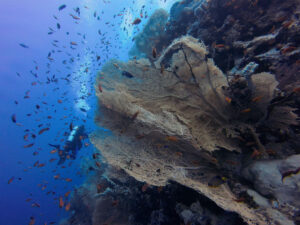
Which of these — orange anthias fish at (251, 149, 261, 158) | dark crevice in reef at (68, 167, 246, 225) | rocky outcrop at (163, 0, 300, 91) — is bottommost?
dark crevice in reef at (68, 167, 246, 225)

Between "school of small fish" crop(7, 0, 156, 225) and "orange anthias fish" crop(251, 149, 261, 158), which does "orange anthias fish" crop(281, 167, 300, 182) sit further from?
Result: "school of small fish" crop(7, 0, 156, 225)

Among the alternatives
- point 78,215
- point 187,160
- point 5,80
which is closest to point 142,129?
point 187,160

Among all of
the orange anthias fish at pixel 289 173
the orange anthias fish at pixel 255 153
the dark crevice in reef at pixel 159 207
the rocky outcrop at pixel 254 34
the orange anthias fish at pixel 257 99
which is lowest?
the dark crevice in reef at pixel 159 207

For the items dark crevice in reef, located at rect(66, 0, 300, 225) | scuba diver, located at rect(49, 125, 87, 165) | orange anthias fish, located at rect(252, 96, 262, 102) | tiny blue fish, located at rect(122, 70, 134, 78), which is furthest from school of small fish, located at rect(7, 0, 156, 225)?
orange anthias fish, located at rect(252, 96, 262, 102)

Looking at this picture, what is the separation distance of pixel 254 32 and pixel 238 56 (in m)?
1.16

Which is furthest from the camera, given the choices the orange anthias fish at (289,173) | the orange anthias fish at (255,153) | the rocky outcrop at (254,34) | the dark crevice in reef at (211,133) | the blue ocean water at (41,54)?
the blue ocean water at (41,54)

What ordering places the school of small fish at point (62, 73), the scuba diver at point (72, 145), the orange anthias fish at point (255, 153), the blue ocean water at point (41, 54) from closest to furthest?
1. the orange anthias fish at point (255, 153)
2. the school of small fish at point (62, 73)
3. the scuba diver at point (72, 145)
4. the blue ocean water at point (41, 54)

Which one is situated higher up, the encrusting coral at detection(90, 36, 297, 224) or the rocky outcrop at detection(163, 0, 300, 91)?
the rocky outcrop at detection(163, 0, 300, 91)

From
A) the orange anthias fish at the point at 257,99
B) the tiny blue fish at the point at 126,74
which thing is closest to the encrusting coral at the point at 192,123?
the orange anthias fish at the point at 257,99

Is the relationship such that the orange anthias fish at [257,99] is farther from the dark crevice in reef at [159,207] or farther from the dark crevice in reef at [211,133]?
the dark crevice in reef at [159,207]

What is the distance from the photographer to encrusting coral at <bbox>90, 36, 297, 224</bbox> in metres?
2.87

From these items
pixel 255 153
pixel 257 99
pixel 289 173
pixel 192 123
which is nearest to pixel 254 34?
pixel 257 99

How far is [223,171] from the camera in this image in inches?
125

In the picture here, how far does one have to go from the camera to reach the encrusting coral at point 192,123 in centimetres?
287
